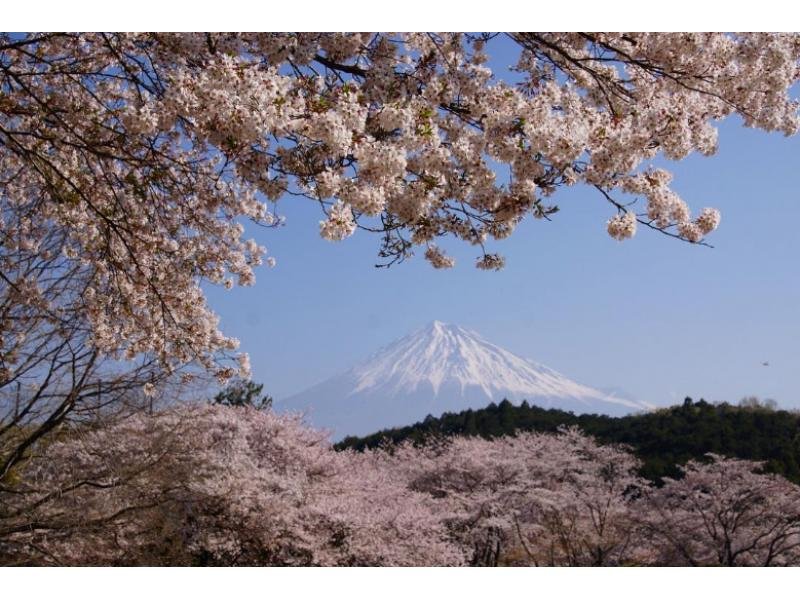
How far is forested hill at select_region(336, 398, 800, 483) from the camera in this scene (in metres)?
8.25

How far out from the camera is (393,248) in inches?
113

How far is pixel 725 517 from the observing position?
25.0 ft

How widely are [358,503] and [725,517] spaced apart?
4053mm

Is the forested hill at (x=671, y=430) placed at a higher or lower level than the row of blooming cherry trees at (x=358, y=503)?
higher

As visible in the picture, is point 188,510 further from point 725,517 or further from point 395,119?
point 725,517

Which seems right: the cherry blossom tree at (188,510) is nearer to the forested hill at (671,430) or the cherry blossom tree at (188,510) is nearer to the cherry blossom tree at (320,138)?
the cherry blossom tree at (320,138)

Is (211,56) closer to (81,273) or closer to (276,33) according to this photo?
(276,33)

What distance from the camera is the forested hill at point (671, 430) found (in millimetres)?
8250

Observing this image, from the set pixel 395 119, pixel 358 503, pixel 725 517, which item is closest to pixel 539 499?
pixel 725 517

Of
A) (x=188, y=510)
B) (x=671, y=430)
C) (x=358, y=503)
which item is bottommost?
(x=188, y=510)

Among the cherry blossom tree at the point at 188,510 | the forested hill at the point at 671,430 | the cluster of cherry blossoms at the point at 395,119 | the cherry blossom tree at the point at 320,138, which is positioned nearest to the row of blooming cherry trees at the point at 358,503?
the cherry blossom tree at the point at 188,510

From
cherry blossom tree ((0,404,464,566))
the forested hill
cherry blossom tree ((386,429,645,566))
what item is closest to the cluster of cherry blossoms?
cherry blossom tree ((0,404,464,566))
